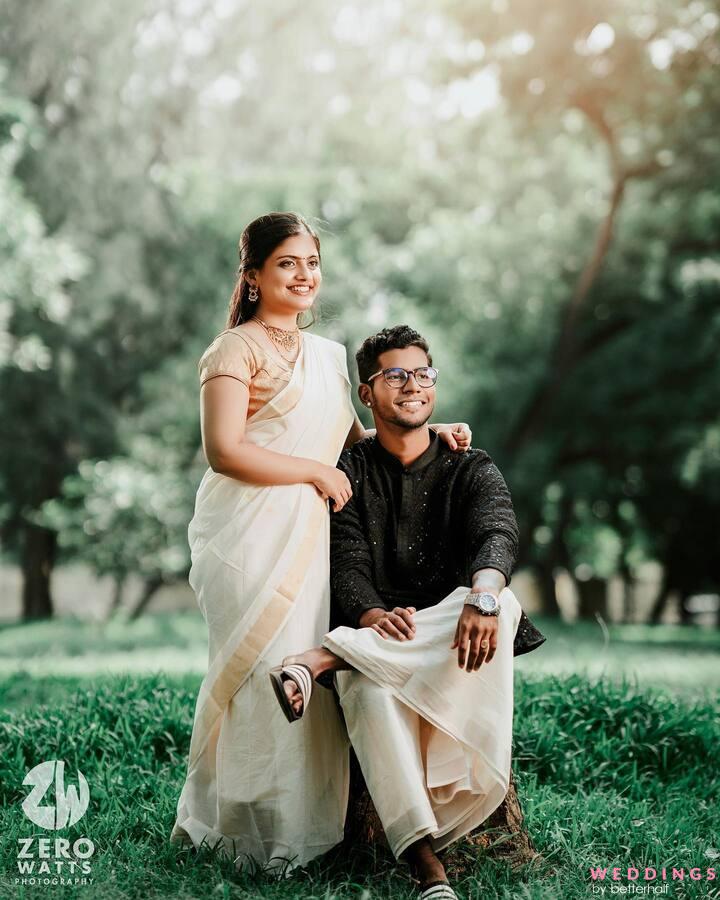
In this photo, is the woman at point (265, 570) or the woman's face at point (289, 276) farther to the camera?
the woman's face at point (289, 276)

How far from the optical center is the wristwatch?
3.14 meters

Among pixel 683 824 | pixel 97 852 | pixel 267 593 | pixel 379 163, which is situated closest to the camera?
pixel 267 593

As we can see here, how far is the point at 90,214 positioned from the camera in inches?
628

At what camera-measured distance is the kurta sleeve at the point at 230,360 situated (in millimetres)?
3447

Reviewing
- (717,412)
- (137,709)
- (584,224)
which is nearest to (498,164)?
(584,224)

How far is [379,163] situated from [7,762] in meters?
15.0

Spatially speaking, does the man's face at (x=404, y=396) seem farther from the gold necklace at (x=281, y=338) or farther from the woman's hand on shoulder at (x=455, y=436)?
the gold necklace at (x=281, y=338)

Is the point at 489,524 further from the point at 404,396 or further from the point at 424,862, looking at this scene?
the point at 424,862

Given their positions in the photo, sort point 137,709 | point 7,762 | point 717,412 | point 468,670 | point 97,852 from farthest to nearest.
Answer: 1. point 717,412
2. point 137,709
3. point 7,762
4. point 97,852
5. point 468,670

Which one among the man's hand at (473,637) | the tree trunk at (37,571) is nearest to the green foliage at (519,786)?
the man's hand at (473,637)

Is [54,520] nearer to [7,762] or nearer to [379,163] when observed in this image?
[379,163]

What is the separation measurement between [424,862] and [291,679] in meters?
0.67

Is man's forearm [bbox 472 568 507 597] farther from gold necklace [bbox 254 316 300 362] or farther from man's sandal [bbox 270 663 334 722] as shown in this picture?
gold necklace [bbox 254 316 300 362]

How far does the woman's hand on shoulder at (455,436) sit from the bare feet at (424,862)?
1327mm
